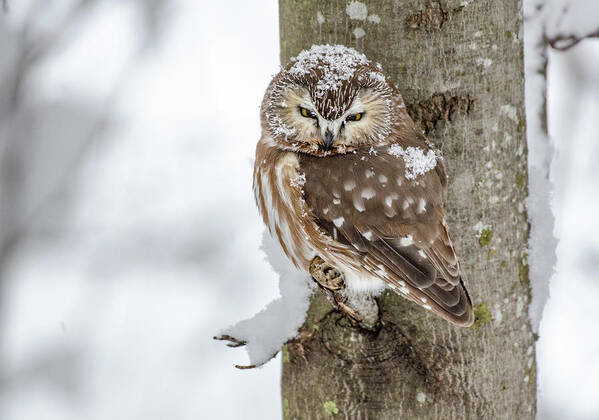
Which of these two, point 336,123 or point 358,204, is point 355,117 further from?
point 358,204

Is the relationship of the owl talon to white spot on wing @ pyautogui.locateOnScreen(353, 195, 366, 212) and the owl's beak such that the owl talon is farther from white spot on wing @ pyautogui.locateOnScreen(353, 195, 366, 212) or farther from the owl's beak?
the owl's beak

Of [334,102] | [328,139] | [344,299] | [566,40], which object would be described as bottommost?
[344,299]

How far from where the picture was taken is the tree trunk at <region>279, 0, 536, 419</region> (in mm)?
2133

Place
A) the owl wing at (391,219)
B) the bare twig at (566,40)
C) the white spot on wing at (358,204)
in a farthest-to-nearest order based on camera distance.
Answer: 1. the bare twig at (566,40)
2. the white spot on wing at (358,204)
3. the owl wing at (391,219)

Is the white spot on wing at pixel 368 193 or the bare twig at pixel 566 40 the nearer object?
the white spot on wing at pixel 368 193

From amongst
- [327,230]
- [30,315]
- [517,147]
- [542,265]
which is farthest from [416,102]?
[30,315]

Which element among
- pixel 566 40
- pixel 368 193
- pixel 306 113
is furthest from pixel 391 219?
pixel 566 40

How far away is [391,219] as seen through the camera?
6.98ft

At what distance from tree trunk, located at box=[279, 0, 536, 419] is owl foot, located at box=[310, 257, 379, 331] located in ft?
0.16

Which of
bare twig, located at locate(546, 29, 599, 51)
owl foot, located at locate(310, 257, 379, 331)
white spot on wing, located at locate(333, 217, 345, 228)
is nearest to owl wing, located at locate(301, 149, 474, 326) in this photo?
white spot on wing, located at locate(333, 217, 345, 228)

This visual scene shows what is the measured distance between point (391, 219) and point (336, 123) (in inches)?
14.7

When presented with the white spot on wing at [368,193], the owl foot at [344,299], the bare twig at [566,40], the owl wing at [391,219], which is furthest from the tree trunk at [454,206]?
the bare twig at [566,40]

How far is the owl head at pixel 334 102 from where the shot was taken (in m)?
2.10

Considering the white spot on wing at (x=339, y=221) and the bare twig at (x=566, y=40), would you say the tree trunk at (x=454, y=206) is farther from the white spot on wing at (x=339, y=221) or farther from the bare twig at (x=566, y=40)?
the bare twig at (x=566, y=40)
